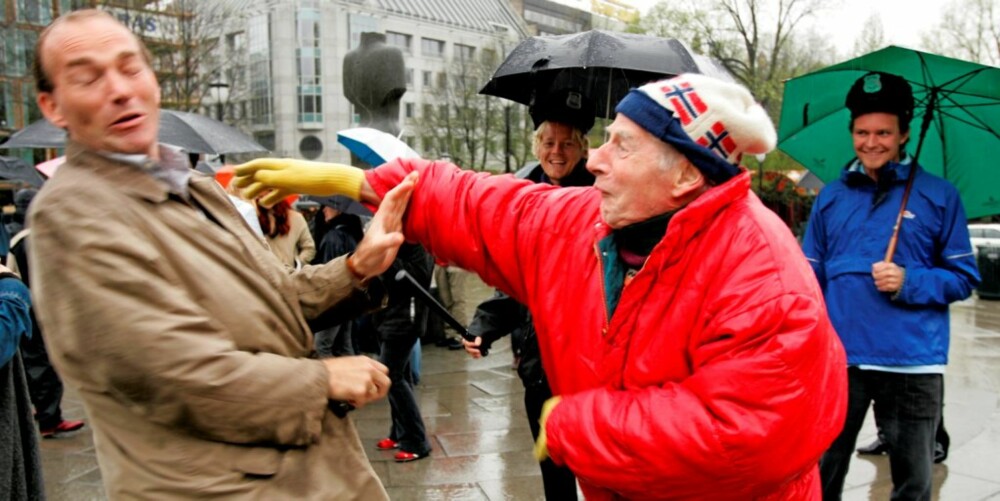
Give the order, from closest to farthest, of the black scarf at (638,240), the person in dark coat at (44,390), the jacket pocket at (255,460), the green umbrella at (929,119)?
the jacket pocket at (255,460) < the black scarf at (638,240) < the green umbrella at (929,119) < the person in dark coat at (44,390)

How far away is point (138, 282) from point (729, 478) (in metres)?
1.30

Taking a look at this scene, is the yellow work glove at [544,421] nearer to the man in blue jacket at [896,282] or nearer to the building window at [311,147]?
the man in blue jacket at [896,282]

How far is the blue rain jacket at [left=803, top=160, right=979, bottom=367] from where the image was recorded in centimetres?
347

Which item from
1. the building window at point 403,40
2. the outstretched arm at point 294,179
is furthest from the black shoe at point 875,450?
the building window at point 403,40

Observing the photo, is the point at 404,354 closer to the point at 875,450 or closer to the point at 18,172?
the point at 875,450

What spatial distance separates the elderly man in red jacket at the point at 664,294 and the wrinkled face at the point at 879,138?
1.91 metres

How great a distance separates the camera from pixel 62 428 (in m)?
6.22

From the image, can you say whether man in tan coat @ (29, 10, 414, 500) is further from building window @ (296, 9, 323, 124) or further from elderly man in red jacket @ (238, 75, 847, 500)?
building window @ (296, 9, 323, 124)

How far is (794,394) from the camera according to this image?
1626 mm

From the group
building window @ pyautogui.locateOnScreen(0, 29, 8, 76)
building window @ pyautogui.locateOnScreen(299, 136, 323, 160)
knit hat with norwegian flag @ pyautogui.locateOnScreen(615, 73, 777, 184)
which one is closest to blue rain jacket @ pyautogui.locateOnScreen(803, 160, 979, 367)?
knit hat with norwegian flag @ pyautogui.locateOnScreen(615, 73, 777, 184)

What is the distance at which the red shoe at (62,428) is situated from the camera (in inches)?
243

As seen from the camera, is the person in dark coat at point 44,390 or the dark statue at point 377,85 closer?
the person in dark coat at point 44,390

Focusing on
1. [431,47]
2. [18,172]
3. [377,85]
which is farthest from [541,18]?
[377,85]

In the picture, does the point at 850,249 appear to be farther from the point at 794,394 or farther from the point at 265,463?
the point at 265,463
